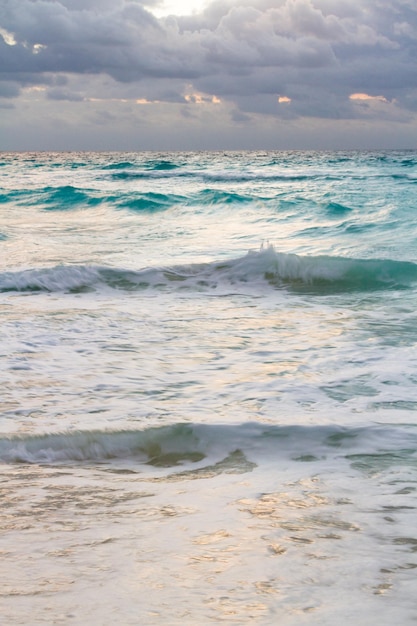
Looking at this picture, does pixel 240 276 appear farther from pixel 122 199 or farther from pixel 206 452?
pixel 122 199

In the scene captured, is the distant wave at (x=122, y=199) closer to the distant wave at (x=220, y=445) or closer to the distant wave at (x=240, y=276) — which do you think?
the distant wave at (x=240, y=276)

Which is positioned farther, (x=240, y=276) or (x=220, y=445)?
(x=240, y=276)

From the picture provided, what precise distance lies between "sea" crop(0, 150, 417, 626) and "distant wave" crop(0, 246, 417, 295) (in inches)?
3.0

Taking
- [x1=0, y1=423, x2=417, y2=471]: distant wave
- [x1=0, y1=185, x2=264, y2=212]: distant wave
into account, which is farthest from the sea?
[x1=0, y1=185, x2=264, y2=212]: distant wave

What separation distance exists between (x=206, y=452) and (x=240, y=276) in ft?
21.0

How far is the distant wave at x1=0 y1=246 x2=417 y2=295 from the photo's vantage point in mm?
9094

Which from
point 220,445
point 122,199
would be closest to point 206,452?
point 220,445

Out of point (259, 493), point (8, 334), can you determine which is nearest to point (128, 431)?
point (259, 493)

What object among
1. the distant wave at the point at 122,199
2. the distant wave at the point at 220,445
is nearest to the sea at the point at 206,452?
the distant wave at the point at 220,445

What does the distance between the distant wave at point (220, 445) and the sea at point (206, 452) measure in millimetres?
13

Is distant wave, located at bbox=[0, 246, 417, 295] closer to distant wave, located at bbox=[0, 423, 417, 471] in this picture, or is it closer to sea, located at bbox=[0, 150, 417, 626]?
sea, located at bbox=[0, 150, 417, 626]

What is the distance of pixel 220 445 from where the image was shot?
12.2ft

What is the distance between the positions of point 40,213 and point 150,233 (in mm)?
7284

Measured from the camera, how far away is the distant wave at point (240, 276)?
9.09 metres
